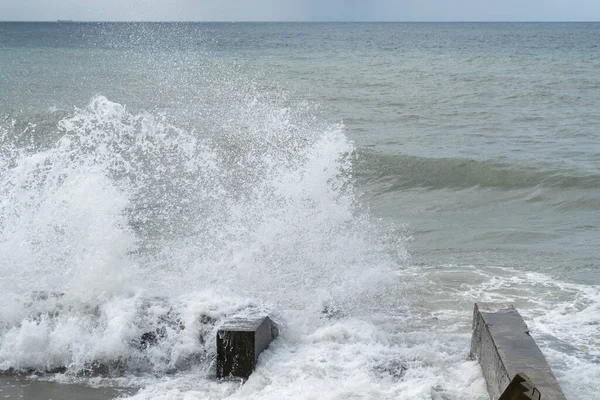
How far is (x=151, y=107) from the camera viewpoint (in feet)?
63.5

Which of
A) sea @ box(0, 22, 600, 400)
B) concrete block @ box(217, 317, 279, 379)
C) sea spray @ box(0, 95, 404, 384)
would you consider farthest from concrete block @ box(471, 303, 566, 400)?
concrete block @ box(217, 317, 279, 379)

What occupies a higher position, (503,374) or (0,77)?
(0,77)

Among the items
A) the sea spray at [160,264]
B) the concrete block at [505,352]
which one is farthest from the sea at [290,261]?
the concrete block at [505,352]

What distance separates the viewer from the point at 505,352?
442cm

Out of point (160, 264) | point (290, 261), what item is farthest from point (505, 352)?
point (160, 264)

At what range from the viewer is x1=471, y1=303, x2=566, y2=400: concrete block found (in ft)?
13.7

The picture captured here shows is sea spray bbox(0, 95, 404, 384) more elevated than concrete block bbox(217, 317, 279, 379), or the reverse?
sea spray bbox(0, 95, 404, 384)

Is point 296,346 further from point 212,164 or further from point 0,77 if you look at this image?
point 0,77

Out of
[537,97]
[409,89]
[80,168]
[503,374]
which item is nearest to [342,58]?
[409,89]

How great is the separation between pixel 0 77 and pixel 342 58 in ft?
59.3

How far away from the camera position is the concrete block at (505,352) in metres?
4.16

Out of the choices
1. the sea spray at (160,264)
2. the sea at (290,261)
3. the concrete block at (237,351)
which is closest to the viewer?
the concrete block at (237,351)

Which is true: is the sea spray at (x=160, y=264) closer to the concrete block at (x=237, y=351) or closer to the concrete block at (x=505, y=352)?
the concrete block at (x=237, y=351)

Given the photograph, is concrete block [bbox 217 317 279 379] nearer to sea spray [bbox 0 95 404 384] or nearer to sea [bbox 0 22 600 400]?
sea [bbox 0 22 600 400]
